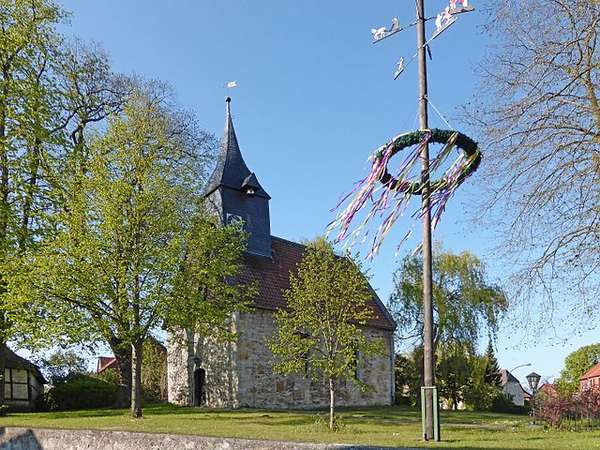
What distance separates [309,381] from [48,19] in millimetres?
18630

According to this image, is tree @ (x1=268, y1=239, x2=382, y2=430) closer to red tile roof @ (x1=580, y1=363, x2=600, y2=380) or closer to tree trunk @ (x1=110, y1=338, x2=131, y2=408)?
tree trunk @ (x1=110, y1=338, x2=131, y2=408)

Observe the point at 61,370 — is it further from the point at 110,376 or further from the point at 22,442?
the point at 22,442

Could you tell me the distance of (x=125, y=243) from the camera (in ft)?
55.5

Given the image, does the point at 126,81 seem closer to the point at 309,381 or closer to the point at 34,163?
the point at 34,163

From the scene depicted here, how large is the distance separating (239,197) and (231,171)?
1388mm

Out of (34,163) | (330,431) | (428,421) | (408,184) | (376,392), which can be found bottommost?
(376,392)

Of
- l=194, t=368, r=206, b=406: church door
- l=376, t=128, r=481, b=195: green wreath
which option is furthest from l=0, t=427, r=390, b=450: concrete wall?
l=194, t=368, r=206, b=406: church door

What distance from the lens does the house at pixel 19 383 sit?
2615 centimetres

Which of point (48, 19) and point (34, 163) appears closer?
point (34, 163)

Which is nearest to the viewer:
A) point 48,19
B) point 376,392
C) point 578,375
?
point 48,19

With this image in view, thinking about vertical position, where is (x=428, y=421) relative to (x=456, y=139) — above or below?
below

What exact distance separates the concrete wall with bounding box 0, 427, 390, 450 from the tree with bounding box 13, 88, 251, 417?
15.0 feet

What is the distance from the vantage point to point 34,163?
19766 mm

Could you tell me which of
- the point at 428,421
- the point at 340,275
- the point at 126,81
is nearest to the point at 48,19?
the point at 126,81
